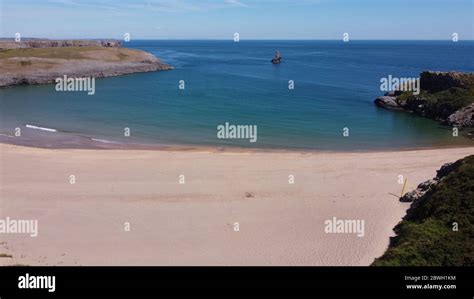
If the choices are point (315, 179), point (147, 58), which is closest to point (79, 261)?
point (315, 179)

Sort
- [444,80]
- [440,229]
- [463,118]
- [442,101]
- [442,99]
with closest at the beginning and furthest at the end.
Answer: [440,229]
[463,118]
[442,101]
[442,99]
[444,80]

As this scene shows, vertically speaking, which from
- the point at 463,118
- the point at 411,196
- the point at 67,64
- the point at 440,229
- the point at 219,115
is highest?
the point at 67,64

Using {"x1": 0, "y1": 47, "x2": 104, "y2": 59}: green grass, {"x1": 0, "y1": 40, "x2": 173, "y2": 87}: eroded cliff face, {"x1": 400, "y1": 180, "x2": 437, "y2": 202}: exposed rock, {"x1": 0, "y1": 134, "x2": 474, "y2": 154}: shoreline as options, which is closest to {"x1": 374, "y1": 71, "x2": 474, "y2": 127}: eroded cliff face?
{"x1": 0, "y1": 134, "x2": 474, "y2": 154}: shoreline

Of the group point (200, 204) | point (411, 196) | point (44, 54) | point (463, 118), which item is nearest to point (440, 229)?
point (411, 196)

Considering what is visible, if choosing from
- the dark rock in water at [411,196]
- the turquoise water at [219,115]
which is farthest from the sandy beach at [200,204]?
the turquoise water at [219,115]

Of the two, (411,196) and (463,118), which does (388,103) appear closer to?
(463,118)

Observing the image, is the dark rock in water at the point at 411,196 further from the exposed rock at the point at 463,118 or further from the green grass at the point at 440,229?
the exposed rock at the point at 463,118

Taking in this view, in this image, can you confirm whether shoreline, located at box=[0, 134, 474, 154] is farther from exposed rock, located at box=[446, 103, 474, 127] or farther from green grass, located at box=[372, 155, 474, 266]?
green grass, located at box=[372, 155, 474, 266]
